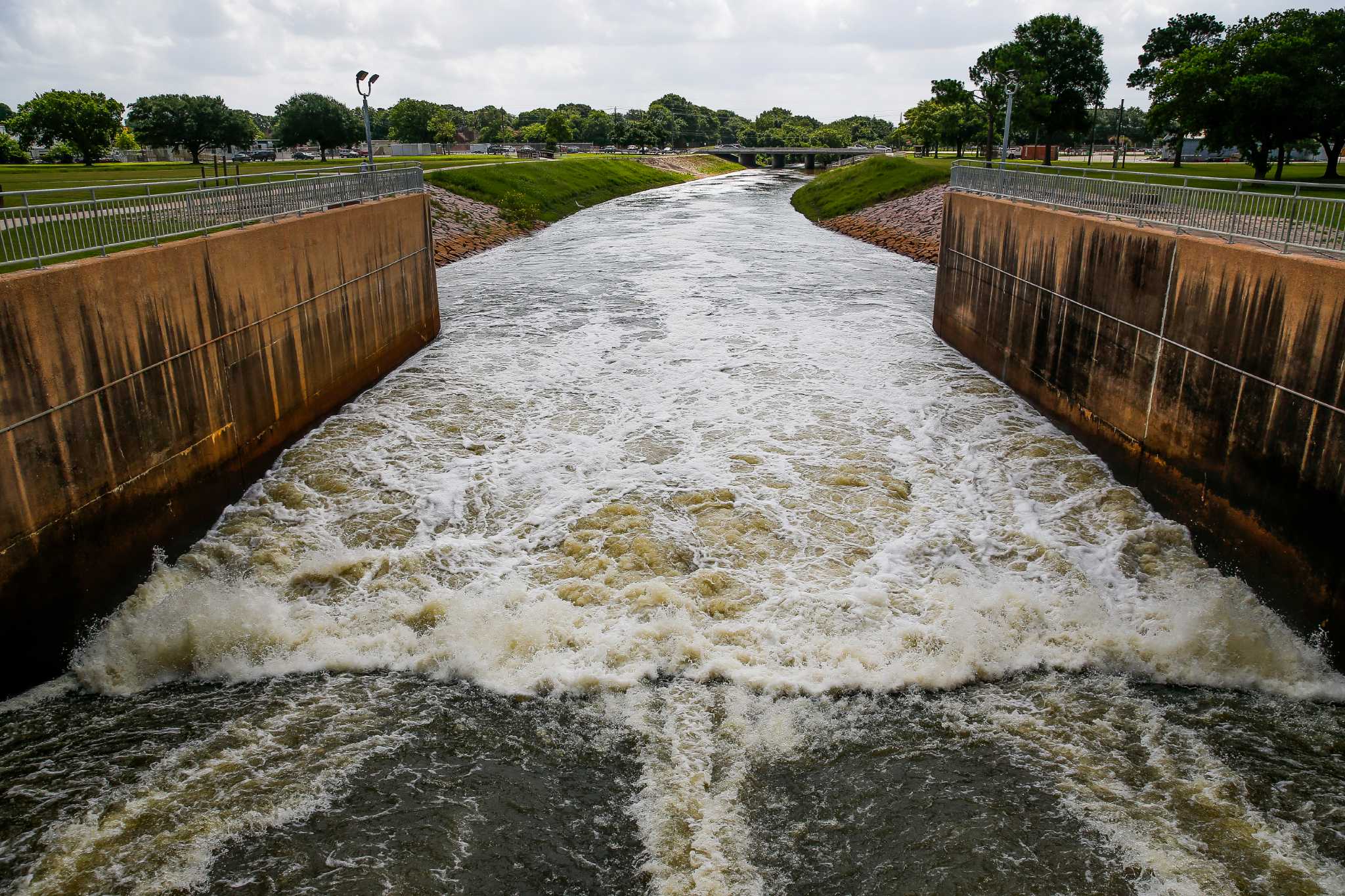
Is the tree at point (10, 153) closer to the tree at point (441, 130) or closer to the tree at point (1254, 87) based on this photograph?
the tree at point (441, 130)

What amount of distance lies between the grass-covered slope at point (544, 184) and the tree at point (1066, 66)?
1374 inches

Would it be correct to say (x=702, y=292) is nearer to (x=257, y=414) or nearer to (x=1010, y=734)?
(x=257, y=414)

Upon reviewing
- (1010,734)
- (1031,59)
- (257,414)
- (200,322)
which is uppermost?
(1031,59)

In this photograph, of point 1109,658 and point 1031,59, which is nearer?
point 1109,658

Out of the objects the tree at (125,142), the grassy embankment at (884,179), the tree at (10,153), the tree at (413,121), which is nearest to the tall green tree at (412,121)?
the tree at (413,121)

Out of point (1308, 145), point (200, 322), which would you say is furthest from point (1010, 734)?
point (1308, 145)

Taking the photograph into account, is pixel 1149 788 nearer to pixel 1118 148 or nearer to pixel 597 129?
pixel 1118 148

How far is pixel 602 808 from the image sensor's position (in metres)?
8.00

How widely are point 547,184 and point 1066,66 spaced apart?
4629 centimetres

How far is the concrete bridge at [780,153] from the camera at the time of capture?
133 m

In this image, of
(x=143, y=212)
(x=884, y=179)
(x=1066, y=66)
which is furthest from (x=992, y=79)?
(x=143, y=212)

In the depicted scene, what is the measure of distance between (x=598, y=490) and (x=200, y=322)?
6.52 metres

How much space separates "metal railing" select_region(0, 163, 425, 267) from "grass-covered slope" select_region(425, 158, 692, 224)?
30.7m

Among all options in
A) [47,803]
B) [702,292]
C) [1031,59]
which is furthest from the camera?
[1031,59]
